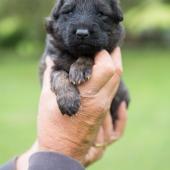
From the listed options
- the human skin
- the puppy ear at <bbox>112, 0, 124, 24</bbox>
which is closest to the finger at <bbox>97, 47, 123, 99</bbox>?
the human skin

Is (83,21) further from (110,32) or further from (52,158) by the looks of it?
(52,158)

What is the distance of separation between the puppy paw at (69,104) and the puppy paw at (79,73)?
14cm

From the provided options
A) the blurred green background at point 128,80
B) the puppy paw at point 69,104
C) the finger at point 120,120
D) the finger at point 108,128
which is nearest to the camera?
the puppy paw at point 69,104

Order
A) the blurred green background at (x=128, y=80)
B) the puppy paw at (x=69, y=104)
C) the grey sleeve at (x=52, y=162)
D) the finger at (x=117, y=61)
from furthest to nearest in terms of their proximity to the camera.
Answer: the blurred green background at (x=128, y=80)
the finger at (x=117, y=61)
the puppy paw at (x=69, y=104)
the grey sleeve at (x=52, y=162)

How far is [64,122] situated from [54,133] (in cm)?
10

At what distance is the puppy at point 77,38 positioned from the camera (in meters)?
→ 4.27

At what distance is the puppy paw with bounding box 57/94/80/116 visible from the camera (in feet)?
13.7

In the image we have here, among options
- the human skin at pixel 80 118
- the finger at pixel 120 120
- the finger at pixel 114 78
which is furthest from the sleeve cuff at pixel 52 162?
the finger at pixel 120 120

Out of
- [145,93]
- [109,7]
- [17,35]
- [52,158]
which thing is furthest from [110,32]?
[17,35]

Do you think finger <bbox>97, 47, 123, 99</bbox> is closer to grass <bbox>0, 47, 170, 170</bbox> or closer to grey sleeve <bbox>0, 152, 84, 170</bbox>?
grey sleeve <bbox>0, 152, 84, 170</bbox>

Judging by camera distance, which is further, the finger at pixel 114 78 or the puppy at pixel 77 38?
the finger at pixel 114 78

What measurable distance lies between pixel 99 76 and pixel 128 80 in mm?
12680

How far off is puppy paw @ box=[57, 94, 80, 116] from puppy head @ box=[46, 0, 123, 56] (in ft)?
1.28

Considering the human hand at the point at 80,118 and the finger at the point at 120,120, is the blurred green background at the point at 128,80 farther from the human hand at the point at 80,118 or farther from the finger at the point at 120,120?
the human hand at the point at 80,118
